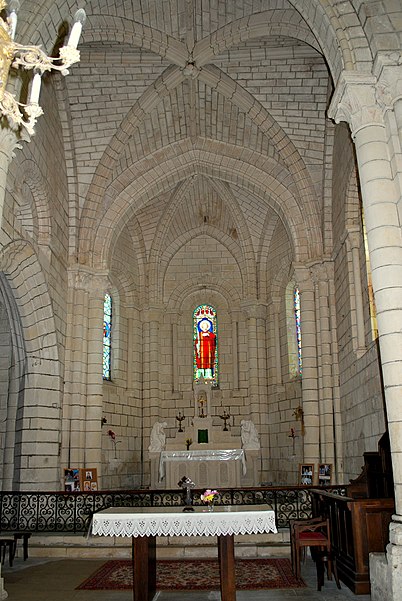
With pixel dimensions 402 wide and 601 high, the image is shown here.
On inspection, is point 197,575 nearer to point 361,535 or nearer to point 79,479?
point 361,535

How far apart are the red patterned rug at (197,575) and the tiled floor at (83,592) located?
0.21m

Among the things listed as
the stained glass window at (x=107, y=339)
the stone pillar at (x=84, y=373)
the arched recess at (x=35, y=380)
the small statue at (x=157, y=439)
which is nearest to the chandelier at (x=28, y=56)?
the arched recess at (x=35, y=380)

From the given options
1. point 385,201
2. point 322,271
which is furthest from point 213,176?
point 385,201

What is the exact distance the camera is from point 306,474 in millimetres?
13398

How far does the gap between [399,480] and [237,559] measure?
377 centimetres

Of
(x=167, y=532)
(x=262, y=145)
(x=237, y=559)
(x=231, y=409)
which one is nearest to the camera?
(x=167, y=532)

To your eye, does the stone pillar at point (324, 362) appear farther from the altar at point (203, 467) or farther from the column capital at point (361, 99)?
the column capital at point (361, 99)

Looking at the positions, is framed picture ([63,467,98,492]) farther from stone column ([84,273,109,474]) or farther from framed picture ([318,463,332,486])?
framed picture ([318,463,332,486])

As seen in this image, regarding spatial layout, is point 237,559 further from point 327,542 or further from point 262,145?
point 262,145

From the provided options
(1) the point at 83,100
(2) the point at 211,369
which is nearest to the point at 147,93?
(1) the point at 83,100

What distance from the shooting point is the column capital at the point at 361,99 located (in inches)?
307

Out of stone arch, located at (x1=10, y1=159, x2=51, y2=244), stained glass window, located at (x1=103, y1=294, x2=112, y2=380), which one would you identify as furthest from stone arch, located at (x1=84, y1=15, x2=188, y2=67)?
stained glass window, located at (x1=103, y1=294, x2=112, y2=380)

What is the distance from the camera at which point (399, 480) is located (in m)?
6.54

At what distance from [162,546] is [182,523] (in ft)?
13.4
